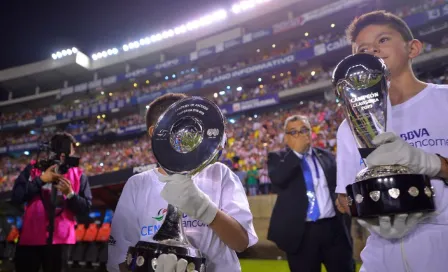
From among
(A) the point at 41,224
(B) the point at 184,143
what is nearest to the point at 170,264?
(B) the point at 184,143

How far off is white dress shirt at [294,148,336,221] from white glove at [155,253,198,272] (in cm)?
197

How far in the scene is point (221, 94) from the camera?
2438cm

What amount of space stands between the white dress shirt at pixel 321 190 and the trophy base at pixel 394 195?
186 cm

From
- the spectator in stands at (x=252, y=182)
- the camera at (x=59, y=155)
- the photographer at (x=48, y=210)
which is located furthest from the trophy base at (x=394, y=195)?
the spectator in stands at (x=252, y=182)

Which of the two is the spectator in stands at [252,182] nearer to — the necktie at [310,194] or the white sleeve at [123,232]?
the necktie at [310,194]

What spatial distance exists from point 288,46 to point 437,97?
22.8 meters

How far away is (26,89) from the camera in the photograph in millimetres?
34281

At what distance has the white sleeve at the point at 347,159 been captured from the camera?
5.07 ft

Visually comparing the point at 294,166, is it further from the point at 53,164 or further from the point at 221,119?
the point at 53,164

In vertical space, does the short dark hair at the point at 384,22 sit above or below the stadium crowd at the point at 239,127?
below

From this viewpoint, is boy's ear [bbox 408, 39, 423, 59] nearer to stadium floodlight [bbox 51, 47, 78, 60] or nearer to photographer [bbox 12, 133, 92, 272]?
photographer [bbox 12, 133, 92, 272]

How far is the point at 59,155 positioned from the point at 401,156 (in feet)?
10.4

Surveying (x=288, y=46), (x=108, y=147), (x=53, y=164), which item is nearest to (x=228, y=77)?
(x=288, y=46)

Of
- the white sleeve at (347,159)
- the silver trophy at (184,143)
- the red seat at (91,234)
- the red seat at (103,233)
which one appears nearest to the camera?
the silver trophy at (184,143)
